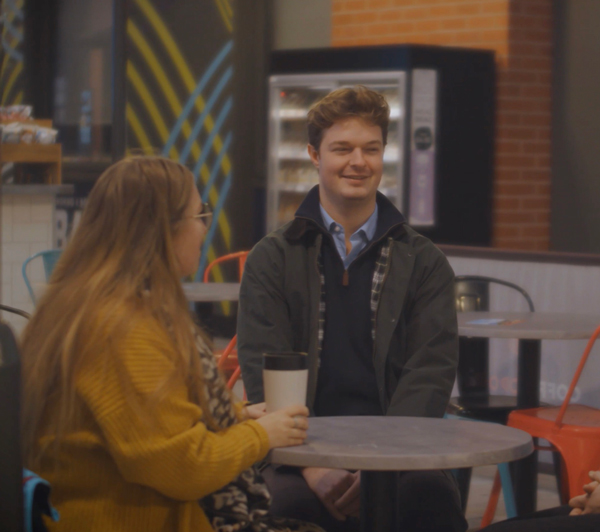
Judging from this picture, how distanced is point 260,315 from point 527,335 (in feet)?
3.60

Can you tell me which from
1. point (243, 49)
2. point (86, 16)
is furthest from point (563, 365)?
point (86, 16)

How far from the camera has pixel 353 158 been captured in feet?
8.11

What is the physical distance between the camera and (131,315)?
1697mm

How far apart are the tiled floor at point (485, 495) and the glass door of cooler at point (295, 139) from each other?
2448mm

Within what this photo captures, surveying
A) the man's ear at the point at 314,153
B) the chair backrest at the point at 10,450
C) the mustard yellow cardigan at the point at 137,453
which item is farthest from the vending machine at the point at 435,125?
the chair backrest at the point at 10,450

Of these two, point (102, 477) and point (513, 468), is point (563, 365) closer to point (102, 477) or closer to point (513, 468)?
point (513, 468)

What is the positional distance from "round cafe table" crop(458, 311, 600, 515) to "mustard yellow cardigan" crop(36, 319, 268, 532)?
65.3 inches

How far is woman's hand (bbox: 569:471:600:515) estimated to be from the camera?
210 centimetres

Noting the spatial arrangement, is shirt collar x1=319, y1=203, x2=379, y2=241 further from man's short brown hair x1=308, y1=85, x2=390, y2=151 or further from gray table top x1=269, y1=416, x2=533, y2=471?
gray table top x1=269, y1=416, x2=533, y2=471

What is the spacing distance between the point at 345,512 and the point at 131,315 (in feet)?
2.64

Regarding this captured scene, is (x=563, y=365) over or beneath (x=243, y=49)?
beneath

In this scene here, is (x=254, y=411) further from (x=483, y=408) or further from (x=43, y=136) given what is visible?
(x=43, y=136)

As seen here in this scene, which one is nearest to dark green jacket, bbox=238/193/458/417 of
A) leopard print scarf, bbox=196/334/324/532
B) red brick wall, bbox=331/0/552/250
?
leopard print scarf, bbox=196/334/324/532

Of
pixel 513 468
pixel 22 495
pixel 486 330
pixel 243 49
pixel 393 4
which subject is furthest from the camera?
pixel 243 49
